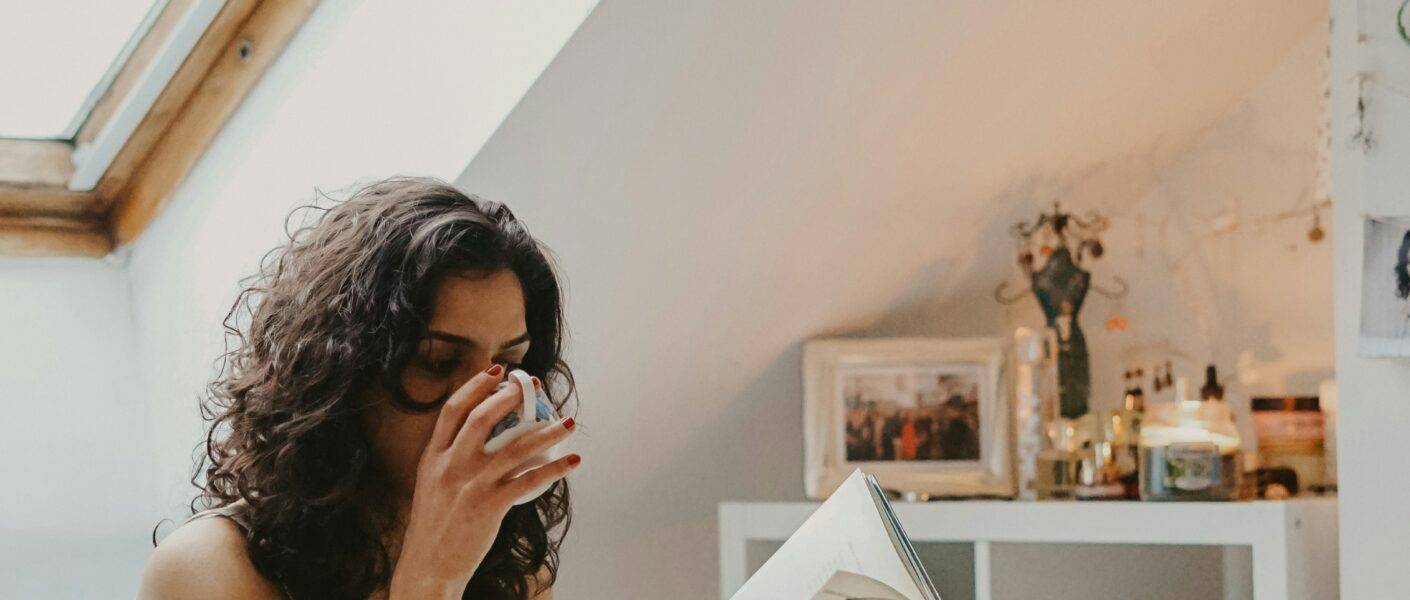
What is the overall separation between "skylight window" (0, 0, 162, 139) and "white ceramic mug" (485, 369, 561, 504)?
2.86 feet

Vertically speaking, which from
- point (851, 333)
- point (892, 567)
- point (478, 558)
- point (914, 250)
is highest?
point (914, 250)

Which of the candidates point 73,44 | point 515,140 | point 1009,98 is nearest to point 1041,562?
point 1009,98

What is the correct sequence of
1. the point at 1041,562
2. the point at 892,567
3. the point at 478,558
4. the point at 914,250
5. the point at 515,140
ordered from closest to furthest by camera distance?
the point at 478,558
the point at 892,567
the point at 515,140
the point at 1041,562
the point at 914,250

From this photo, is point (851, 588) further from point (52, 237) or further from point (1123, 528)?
point (52, 237)

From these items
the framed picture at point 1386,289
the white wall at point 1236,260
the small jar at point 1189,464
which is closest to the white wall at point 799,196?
the white wall at point 1236,260

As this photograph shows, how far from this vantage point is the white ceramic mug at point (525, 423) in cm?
105

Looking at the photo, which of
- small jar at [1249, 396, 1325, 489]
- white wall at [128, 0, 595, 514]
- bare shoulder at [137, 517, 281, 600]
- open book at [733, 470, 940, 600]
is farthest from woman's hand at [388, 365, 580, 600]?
small jar at [1249, 396, 1325, 489]

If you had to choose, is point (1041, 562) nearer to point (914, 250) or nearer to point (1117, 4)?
point (914, 250)

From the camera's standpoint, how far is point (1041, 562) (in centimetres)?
203

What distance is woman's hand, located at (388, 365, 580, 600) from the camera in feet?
3.43

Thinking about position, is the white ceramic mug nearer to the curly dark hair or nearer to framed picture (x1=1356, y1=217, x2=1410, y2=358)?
the curly dark hair

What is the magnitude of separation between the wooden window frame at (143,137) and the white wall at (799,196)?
31 centimetres

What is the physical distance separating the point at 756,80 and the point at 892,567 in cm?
66

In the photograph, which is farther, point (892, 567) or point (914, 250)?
point (914, 250)
